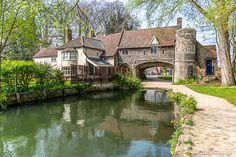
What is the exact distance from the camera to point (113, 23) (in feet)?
171

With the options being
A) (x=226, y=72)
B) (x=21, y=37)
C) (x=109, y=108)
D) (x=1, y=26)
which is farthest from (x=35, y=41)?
(x=226, y=72)

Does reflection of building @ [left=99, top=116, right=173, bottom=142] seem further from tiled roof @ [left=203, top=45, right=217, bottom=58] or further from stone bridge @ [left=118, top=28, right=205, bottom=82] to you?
tiled roof @ [left=203, top=45, right=217, bottom=58]

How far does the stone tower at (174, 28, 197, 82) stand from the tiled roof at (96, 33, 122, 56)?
9666 millimetres

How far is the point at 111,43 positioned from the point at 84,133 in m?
30.7

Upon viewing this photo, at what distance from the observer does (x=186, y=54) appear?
33.8 m

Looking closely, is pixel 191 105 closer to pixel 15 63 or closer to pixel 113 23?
pixel 15 63

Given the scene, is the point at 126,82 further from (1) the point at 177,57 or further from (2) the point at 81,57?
(1) the point at 177,57

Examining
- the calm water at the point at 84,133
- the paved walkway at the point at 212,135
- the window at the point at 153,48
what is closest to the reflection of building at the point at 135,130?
the calm water at the point at 84,133

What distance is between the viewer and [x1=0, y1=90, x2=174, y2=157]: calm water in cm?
835

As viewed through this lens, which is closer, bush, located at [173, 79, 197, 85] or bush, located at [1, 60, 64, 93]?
bush, located at [1, 60, 64, 93]

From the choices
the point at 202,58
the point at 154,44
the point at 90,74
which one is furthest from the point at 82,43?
the point at 202,58

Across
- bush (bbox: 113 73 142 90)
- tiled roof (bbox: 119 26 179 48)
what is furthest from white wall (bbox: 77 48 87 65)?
tiled roof (bbox: 119 26 179 48)

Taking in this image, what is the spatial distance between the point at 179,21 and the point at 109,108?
969 inches

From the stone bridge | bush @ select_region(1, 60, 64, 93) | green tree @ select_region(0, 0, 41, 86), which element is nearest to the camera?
green tree @ select_region(0, 0, 41, 86)
